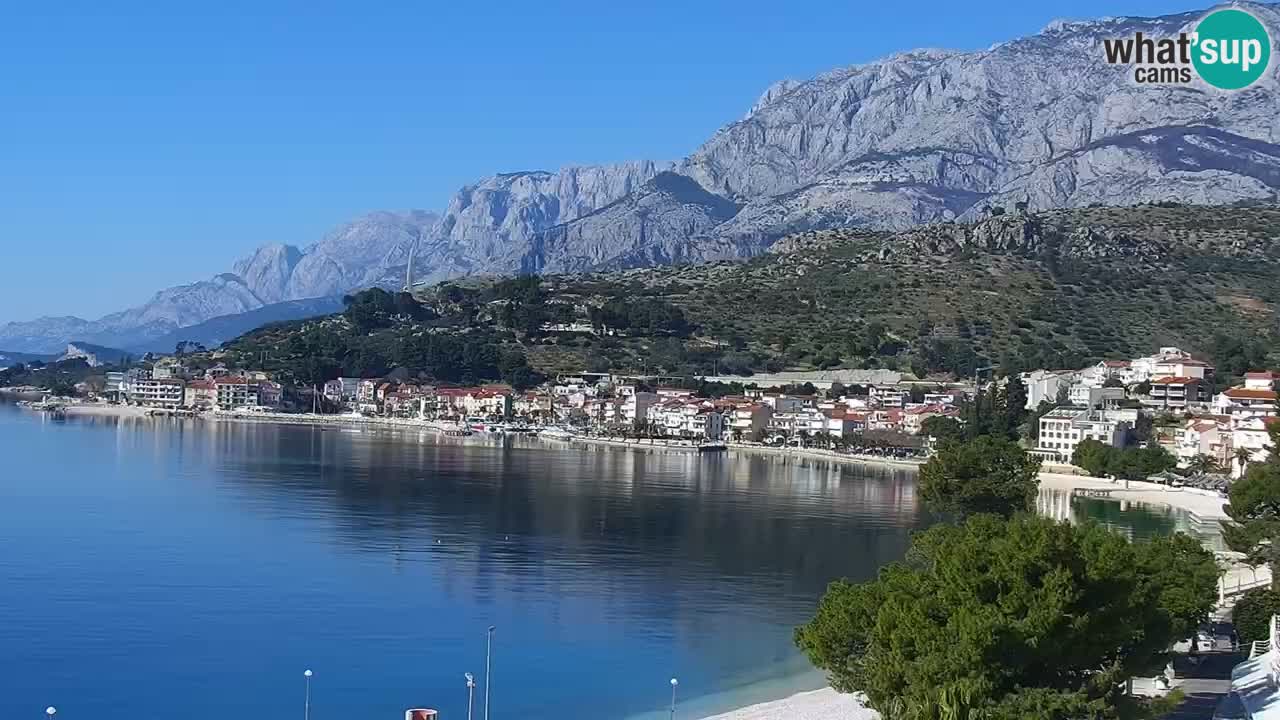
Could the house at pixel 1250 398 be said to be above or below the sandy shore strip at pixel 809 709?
above

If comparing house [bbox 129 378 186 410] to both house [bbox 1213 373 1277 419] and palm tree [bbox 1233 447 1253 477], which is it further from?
palm tree [bbox 1233 447 1253 477]

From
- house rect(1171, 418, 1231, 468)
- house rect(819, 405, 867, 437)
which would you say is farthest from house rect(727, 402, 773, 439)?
house rect(1171, 418, 1231, 468)

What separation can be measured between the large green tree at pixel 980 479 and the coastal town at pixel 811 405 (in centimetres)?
2359

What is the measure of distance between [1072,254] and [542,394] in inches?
1414

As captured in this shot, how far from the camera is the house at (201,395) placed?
4156 inches

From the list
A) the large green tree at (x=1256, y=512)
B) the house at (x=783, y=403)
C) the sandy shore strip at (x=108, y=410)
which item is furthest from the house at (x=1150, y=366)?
the sandy shore strip at (x=108, y=410)

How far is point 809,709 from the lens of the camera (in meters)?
18.9

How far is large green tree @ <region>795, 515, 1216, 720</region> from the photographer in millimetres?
13594

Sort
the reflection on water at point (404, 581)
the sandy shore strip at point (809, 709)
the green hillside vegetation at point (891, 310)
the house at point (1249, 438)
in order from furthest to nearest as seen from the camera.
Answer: the green hillside vegetation at point (891, 310) < the house at point (1249, 438) < the reflection on water at point (404, 581) < the sandy shore strip at point (809, 709)

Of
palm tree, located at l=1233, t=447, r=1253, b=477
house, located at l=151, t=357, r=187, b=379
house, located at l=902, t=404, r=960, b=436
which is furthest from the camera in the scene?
house, located at l=151, t=357, r=187, b=379

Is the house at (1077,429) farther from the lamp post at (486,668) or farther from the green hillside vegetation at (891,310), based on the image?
the lamp post at (486,668)

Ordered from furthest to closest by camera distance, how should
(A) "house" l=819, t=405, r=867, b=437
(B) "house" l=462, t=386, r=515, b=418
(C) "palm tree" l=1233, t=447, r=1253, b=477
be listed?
(B) "house" l=462, t=386, r=515, b=418 → (A) "house" l=819, t=405, r=867, b=437 → (C) "palm tree" l=1233, t=447, r=1253, b=477

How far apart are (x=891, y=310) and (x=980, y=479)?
72151mm

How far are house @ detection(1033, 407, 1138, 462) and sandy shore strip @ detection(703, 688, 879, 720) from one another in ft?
152
